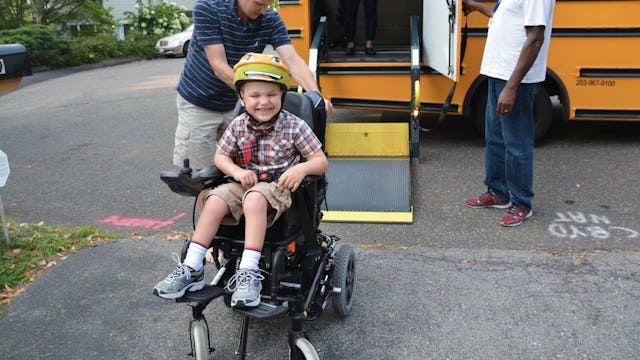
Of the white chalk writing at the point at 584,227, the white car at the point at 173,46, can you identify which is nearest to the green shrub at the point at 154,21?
the white car at the point at 173,46

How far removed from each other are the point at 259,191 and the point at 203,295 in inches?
21.1

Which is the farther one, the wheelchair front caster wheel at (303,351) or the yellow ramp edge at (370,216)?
the yellow ramp edge at (370,216)

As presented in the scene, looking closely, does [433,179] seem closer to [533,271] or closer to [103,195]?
[533,271]

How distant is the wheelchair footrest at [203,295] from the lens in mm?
2588

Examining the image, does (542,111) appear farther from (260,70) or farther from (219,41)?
(260,70)

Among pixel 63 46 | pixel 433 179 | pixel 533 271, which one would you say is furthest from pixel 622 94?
pixel 63 46

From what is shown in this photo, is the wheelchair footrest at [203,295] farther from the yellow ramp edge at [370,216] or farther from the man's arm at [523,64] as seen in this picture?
the man's arm at [523,64]

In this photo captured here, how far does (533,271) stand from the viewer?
3.82 metres

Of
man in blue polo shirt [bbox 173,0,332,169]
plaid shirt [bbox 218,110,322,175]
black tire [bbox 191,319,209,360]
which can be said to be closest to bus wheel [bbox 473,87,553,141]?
man in blue polo shirt [bbox 173,0,332,169]

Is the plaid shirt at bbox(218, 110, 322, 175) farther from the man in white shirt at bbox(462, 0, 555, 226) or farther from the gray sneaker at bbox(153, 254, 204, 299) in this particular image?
the man in white shirt at bbox(462, 0, 555, 226)

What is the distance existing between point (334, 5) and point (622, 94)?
4.27 m

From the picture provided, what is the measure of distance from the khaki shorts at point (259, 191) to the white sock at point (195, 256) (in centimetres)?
20

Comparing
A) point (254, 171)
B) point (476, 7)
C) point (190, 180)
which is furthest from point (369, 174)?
point (190, 180)

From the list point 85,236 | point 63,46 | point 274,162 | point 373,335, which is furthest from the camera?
point 63,46
